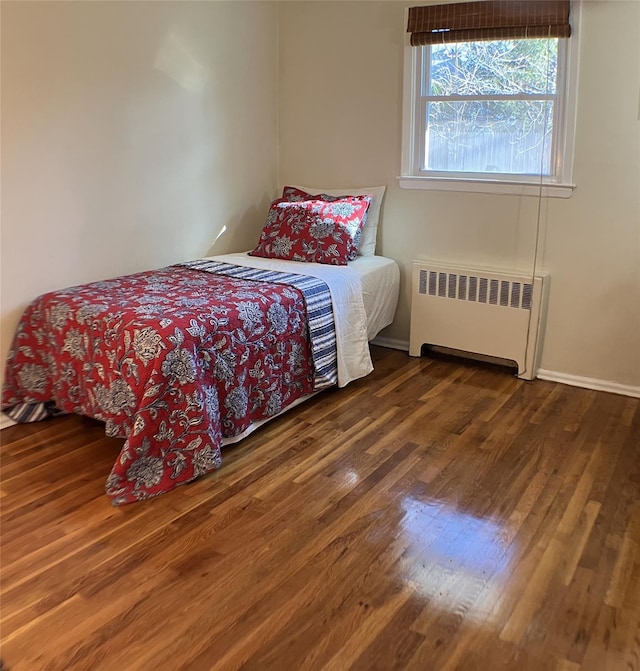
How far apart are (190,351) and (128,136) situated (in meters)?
1.48

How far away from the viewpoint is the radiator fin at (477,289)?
3569 millimetres

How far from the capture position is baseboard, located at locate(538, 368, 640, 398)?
345 cm

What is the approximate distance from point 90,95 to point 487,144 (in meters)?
2.05

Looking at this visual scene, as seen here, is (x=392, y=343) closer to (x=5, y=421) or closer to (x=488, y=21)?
(x=488, y=21)

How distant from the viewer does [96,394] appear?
2.82 meters

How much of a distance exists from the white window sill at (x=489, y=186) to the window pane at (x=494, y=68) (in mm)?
458

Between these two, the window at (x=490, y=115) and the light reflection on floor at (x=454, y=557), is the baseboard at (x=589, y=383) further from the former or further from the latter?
the light reflection on floor at (x=454, y=557)

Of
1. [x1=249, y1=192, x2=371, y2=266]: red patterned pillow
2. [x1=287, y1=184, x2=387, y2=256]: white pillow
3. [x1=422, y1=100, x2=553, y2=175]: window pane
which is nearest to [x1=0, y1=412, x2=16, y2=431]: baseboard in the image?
[x1=249, y1=192, x2=371, y2=266]: red patterned pillow

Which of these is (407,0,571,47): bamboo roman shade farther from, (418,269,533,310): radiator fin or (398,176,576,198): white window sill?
(418,269,533,310): radiator fin

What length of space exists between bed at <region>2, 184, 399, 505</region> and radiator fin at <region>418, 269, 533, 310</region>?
0.96ft

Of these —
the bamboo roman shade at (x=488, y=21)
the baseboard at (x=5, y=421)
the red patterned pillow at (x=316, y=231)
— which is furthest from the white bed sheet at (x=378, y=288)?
the baseboard at (x=5, y=421)

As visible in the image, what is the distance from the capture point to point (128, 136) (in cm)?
348

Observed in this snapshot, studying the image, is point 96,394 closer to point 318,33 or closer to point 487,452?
point 487,452

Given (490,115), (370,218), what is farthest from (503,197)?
(370,218)
